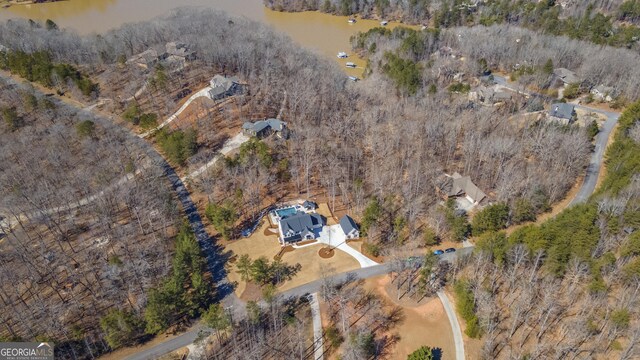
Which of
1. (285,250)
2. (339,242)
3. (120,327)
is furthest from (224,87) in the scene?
(120,327)

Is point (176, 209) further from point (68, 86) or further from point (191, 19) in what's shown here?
point (191, 19)

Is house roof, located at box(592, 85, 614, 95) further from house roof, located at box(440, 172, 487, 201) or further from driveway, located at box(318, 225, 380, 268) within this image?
driveway, located at box(318, 225, 380, 268)

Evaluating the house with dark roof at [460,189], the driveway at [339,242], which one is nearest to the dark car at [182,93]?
the driveway at [339,242]

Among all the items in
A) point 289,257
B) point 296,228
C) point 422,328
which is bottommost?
point 422,328

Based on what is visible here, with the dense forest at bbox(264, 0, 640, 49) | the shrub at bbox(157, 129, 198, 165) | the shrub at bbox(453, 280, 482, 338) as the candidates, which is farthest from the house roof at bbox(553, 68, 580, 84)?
the shrub at bbox(157, 129, 198, 165)

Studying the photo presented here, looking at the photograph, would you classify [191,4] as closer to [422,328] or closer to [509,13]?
[509,13]

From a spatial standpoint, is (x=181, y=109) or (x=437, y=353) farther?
(x=181, y=109)
